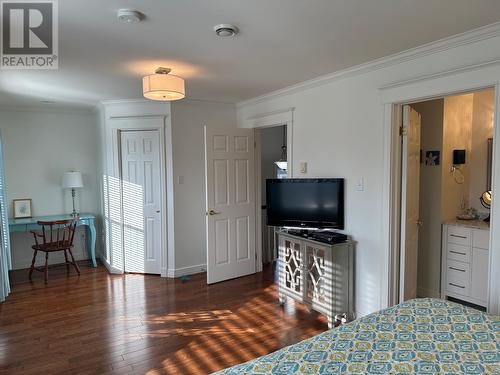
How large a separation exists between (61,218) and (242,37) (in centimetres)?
415

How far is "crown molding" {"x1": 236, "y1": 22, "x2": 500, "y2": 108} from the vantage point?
2.19 m

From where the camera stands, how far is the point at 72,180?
5062 mm

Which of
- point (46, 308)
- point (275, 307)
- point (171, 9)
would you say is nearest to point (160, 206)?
point (46, 308)

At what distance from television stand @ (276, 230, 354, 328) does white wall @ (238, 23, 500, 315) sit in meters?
0.13

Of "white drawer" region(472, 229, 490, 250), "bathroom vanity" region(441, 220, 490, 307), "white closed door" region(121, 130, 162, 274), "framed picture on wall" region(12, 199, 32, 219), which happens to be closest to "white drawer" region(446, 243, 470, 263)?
"bathroom vanity" region(441, 220, 490, 307)

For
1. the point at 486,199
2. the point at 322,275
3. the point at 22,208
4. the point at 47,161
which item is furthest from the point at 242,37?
the point at 22,208

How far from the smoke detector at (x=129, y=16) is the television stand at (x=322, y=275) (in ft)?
7.75

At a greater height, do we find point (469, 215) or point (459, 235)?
point (469, 215)

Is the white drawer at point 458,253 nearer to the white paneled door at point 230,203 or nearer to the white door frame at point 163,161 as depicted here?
the white paneled door at point 230,203

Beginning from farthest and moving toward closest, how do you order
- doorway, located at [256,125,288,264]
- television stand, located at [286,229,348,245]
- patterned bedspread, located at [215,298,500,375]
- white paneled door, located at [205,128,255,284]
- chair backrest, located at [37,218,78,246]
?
1. doorway, located at [256,125,288,264]
2. chair backrest, located at [37,218,78,246]
3. white paneled door, located at [205,128,255,284]
4. television stand, located at [286,229,348,245]
5. patterned bedspread, located at [215,298,500,375]

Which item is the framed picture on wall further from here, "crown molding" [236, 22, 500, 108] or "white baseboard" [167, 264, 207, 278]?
"crown molding" [236, 22, 500, 108]

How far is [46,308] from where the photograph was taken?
141 inches

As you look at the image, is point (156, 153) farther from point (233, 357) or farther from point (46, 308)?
point (233, 357)

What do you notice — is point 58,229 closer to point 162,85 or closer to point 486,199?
point 162,85
